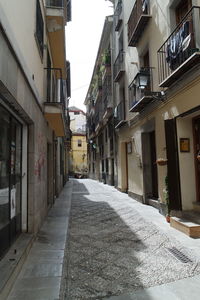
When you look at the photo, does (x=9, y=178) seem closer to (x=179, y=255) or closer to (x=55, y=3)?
(x=179, y=255)

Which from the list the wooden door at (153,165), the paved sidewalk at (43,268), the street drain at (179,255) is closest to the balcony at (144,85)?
the wooden door at (153,165)

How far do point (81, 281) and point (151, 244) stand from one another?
1957mm

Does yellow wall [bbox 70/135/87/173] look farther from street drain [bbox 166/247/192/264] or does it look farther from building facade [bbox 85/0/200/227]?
street drain [bbox 166/247/192/264]

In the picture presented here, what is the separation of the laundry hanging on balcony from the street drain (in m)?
4.11

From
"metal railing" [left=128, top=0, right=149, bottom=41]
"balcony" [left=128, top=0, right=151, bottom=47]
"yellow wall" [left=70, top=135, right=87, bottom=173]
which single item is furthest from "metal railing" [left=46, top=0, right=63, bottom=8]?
"yellow wall" [left=70, top=135, right=87, bottom=173]

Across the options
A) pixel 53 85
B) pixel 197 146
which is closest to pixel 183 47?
pixel 197 146

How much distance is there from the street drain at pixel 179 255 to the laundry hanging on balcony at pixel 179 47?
411cm

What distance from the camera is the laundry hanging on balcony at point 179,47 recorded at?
5973 millimetres

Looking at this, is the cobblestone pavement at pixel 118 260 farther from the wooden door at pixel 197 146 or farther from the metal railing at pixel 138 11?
the metal railing at pixel 138 11

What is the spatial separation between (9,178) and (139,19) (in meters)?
7.13

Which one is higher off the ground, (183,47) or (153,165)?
(183,47)

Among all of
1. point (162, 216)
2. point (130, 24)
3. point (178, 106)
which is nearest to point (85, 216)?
point (162, 216)

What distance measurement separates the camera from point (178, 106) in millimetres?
6684

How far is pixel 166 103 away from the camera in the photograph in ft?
24.2
